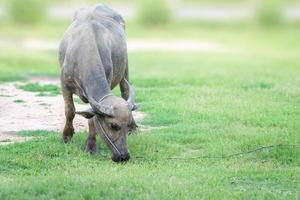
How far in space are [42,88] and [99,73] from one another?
6227 mm

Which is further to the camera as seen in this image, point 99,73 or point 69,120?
point 69,120

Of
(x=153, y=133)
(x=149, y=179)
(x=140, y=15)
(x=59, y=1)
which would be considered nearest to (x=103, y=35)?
(x=153, y=133)

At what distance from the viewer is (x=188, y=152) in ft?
32.6

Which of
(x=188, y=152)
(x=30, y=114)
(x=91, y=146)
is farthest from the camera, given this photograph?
(x=30, y=114)

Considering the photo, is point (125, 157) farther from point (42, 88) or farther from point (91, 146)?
point (42, 88)

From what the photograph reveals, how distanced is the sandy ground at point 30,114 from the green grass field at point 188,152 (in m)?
0.42

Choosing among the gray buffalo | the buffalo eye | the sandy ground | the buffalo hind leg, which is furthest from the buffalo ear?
the sandy ground

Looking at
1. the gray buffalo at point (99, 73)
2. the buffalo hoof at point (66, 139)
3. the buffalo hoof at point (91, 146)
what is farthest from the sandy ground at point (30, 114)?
the buffalo hoof at point (91, 146)

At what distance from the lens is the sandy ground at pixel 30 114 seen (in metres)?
11.4

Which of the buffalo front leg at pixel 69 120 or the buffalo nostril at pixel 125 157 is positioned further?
the buffalo front leg at pixel 69 120

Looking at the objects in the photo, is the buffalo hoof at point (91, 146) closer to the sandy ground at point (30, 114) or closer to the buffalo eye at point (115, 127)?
the buffalo eye at point (115, 127)

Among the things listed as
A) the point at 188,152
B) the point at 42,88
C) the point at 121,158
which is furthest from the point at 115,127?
the point at 42,88

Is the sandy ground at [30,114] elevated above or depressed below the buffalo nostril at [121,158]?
below

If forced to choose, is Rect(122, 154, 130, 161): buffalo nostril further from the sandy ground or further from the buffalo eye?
the sandy ground
